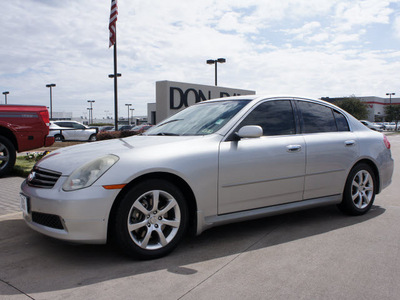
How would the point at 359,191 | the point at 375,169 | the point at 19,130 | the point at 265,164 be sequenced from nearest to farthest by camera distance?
the point at 265,164 < the point at 359,191 < the point at 375,169 < the point at 19,130

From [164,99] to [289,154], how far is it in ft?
49.6

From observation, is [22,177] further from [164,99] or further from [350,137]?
[164,99]

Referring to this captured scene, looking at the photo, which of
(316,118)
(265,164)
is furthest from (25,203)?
(316,118)

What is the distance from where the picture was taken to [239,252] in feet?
12.3

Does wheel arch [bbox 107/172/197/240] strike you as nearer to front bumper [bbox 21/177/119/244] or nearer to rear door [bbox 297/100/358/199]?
front bumper [bbox 21/177/119/244]

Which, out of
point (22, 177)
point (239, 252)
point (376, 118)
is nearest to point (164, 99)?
point (22, 177)

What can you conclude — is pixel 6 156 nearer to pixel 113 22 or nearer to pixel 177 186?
pixel 177 186

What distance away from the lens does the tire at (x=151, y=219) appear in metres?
3.33

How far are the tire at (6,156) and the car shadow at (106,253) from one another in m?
3.50

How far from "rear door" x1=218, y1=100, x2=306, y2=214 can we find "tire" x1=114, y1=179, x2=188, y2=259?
490 millimetres

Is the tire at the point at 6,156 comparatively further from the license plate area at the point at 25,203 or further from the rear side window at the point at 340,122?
the rear side window at the point at 340,122

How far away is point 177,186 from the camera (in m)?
3.71

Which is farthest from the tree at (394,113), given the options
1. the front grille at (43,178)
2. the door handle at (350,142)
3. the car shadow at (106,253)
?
the front grille at (43,178)

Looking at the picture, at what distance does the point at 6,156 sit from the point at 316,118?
6278mm
